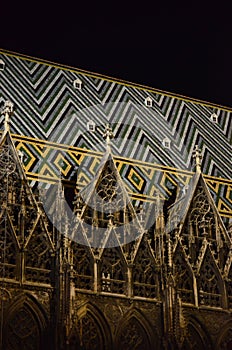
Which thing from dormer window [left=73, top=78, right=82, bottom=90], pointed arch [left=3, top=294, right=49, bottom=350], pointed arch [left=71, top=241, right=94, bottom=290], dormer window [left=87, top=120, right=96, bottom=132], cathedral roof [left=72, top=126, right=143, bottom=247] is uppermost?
dormer window [left=73, top=78, right=82, bottom=90]

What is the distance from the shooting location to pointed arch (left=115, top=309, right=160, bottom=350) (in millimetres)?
23062

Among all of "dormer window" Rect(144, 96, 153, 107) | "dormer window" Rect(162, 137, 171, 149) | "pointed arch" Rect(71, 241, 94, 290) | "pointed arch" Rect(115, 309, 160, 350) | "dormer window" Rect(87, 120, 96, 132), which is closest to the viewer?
"pointed arch" Rect(115, 309, 160, 350)

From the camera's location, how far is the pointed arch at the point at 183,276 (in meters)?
24.3

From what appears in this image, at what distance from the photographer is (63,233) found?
23.3m

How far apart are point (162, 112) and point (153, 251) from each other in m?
10.0

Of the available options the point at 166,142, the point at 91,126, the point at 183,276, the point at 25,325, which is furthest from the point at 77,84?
the point at 25,325

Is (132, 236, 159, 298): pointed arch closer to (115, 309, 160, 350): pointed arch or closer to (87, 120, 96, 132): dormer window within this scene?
(115, 309, 160, 350): pointed arch

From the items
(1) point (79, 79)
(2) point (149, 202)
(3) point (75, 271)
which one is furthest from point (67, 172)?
(1) point (79, 79)

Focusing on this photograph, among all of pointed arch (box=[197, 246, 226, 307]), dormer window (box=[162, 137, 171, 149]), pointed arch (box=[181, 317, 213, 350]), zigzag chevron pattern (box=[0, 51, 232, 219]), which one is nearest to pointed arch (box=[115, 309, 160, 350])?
pointed arch (box=[181, 317, 213, 350])

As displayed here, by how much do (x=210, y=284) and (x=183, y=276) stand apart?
2.88 ft

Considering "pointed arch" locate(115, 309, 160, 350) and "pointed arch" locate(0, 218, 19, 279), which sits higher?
"pointed arch" locate(0, 218, 19, 279)

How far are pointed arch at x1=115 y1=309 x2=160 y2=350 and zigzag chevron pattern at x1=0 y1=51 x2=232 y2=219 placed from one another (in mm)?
5642

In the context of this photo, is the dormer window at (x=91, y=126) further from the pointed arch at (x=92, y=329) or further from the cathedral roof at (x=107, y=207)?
the pointed arch at (x=92, y=329)

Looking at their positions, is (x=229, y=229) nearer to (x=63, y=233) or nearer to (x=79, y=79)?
(x=63, y=233)
